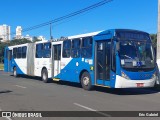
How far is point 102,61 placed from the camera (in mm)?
16297

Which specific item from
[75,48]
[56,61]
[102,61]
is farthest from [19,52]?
[102,61]

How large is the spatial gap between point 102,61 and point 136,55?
1803 millimetres

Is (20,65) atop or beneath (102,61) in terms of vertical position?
beneath

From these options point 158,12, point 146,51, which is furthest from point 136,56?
point 158,12

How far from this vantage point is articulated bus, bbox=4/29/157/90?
49.8 feet

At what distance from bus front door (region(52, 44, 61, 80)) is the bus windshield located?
664 cm

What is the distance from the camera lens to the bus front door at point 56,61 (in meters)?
21.1

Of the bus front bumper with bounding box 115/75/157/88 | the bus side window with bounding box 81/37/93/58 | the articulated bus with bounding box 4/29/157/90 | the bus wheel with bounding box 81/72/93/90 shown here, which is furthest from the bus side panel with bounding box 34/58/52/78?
the bus front bumper with bounding box 115/75/157/88

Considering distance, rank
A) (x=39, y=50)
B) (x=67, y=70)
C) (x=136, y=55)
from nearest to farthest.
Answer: (x=136, y=55) → (x=67, y=70) → (x=39, y=50)

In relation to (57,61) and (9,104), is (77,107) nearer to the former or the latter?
(9,104)

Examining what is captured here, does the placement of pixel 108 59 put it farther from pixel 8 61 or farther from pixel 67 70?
pixel 8 61

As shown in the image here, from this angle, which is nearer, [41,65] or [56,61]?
[56,61]

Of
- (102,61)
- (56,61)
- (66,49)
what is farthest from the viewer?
(56,61)

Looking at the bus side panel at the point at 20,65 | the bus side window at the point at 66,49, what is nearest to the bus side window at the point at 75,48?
the bus side window at the point at 66,49
